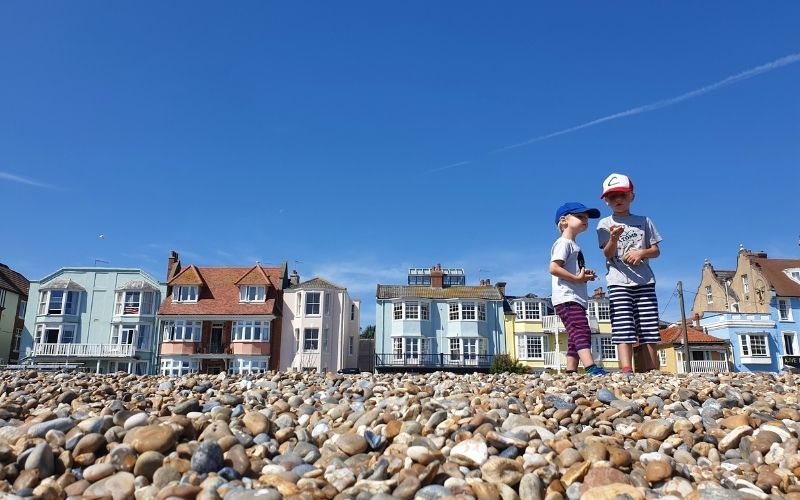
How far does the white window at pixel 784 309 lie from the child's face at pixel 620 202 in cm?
4348

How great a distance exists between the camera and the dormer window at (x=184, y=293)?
39.9 meters

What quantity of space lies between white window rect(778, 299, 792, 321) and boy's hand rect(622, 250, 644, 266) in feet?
144

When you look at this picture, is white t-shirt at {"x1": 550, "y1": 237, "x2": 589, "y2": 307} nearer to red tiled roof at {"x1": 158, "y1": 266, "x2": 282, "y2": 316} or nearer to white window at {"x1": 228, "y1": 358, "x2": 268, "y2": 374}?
white window at {"x1": 228, "y1": 358, "x2": 268, "y2": 374}

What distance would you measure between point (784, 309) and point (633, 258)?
4448 centimetres

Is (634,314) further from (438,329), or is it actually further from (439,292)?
(439,292)

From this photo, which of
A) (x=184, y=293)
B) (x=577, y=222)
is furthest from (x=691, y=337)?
(x=577, y=222)

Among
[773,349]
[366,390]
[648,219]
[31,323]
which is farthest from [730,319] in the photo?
[31,323]

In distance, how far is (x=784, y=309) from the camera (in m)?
43.0

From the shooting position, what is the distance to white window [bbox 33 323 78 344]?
1571 inches

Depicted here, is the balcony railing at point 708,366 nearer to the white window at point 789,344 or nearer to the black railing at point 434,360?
the white window at point 789,344

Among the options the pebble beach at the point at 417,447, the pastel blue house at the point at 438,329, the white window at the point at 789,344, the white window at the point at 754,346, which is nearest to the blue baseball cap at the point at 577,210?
the pebble beach at the point at 417,447

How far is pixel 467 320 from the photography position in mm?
39906

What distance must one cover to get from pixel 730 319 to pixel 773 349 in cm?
410

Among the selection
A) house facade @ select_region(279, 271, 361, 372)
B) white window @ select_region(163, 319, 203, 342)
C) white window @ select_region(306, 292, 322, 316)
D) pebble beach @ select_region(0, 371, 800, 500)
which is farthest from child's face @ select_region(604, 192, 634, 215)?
white window @ select_region(163, 319, 203, 342)
